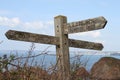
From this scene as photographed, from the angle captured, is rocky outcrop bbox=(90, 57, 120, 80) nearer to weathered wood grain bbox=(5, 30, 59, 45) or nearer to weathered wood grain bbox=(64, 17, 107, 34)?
weathered wood grain bbox=(64, 17, 107, 34)

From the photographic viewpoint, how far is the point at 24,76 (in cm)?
398

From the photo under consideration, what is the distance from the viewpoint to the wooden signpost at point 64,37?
20.0 feet

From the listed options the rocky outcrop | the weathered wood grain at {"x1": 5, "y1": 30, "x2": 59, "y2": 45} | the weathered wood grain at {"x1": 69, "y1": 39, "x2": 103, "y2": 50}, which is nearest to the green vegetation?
the weathered wood grain at {"x1": 5, "y1": 30, "x2": 59, "y2": 45}

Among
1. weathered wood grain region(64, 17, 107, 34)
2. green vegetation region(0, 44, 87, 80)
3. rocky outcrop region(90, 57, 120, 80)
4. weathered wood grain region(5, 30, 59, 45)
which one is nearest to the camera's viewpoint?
green vegetation region(0, 44, 87, 80)

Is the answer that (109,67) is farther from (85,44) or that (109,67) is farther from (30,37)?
(30,37)

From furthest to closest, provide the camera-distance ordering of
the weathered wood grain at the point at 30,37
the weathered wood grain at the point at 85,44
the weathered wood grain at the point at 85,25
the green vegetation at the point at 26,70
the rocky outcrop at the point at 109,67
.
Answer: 1. the rocky outcrop at the point at 109,67
2. the weathered wood grain at the point at 85,44
3. the weathered wood grain at the point at 85,25
4. the weathered wood grain at the point at 30,37
5. the green vegetation at the point at 26,70

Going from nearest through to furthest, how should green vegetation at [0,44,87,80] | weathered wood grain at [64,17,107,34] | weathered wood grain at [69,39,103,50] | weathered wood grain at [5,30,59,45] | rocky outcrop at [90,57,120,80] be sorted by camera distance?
green vegetation at [0,44,87,80], weathered wood grain at [5,30,59,45], weathered wood grain at [64,17,107,34], weathered wood grain at [69,39,103,50], rocky outcrop at [90,57,120,80]

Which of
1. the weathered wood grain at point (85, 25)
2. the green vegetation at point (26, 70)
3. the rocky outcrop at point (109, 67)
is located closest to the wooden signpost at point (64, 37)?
the weathered wood grain at point (85, 25)

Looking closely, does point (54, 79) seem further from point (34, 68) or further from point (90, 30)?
point (90, 30)

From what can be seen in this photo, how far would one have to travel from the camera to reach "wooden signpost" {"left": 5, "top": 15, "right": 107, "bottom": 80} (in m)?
6.10

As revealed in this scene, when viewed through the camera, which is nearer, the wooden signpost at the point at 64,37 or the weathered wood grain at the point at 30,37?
the weathered wood grain at the point at 30,37

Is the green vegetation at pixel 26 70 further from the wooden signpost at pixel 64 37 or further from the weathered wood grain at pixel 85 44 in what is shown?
the weathered wood grain at pixel 85 44

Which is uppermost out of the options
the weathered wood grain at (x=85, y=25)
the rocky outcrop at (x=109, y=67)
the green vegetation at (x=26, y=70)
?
the weathered wood grain at (x=85, y=25)

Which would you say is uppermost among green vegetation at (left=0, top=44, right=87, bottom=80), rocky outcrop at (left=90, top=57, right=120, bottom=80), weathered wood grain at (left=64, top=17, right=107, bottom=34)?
weathered wood grain at (left=64, top=17, right=107, bottom=34)
